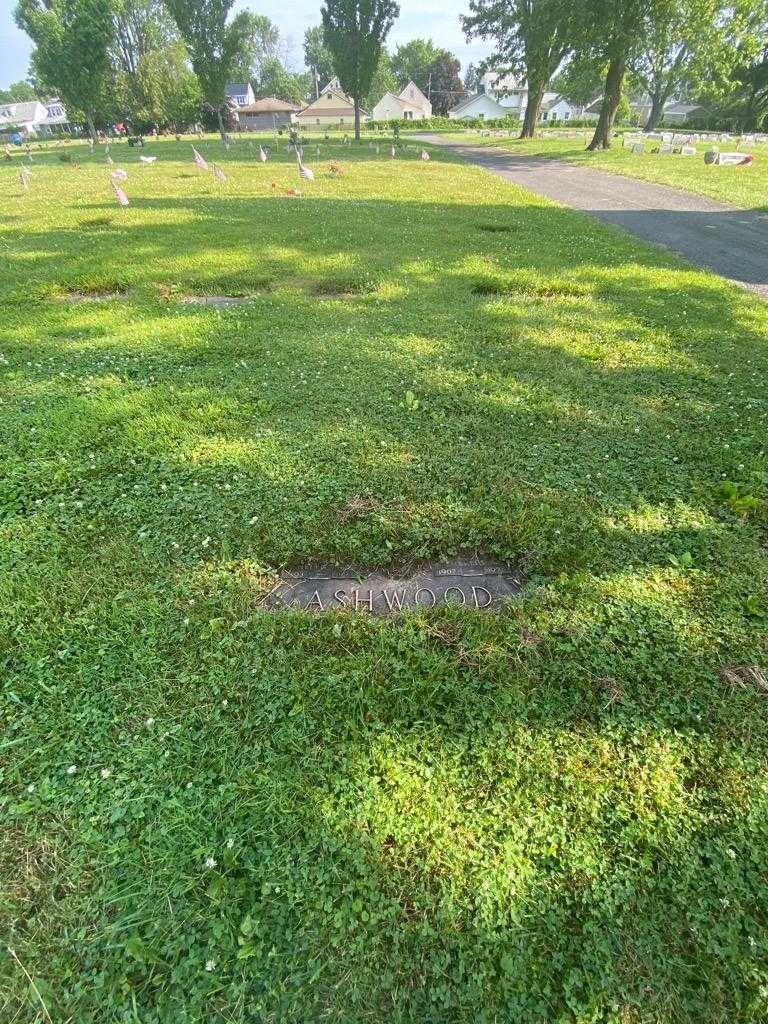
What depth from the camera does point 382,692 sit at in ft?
8.19

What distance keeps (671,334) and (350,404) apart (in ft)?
13.6

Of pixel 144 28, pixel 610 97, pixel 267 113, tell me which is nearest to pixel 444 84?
pixel 267 113

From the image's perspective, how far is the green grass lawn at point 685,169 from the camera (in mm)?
15228

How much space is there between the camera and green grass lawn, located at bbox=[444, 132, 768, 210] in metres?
15.2

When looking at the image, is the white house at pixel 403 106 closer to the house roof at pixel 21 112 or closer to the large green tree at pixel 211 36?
the large green tree at pixel 211 36

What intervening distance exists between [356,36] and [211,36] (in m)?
9.72

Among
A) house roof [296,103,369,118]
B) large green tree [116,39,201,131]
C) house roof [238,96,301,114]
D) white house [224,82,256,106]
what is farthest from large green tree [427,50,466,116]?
large green tree [116,39,201,131]

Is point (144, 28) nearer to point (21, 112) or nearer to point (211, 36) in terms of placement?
point (211, 36)

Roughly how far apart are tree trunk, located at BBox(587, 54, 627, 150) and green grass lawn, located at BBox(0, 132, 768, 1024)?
1138 inches

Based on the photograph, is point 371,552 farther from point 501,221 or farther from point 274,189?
point 274,189

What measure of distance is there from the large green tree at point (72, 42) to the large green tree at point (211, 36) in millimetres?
4716

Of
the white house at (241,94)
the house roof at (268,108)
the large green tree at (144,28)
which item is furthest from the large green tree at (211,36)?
the white house at (241,94)

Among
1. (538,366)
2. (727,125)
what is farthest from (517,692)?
(727,125)

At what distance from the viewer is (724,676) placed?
8.38 feet
